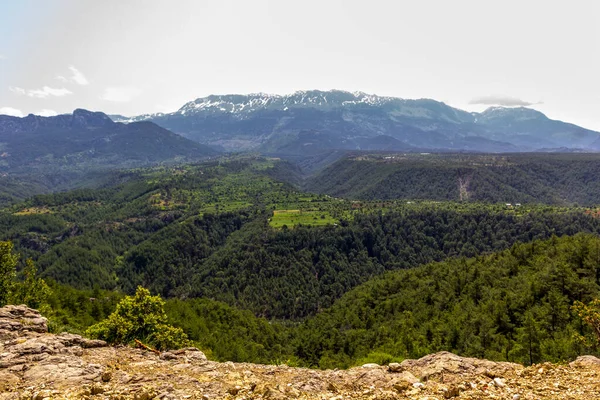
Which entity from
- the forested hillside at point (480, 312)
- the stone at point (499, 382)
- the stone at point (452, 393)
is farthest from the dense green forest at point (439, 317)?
the stone at point (452, 393)

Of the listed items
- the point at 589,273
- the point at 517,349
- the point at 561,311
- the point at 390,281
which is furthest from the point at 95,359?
the point at 390,281

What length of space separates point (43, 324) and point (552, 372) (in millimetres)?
39722

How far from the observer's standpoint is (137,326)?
119 feet

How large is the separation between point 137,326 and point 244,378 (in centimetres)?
2223

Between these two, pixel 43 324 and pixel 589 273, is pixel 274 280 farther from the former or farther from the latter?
pixel 43 324

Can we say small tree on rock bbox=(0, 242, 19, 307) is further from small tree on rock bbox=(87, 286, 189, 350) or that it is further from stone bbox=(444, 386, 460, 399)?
stone bbox=(444, 386, 460, 399)

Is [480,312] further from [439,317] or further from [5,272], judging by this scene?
[5,272]

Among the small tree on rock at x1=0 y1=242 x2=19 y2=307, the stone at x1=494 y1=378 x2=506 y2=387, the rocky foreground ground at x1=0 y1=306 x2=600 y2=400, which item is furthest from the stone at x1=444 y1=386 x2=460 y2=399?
the small tree on rock at x1=0 y1=242 x2=19 y2=307

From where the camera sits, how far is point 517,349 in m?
50.7

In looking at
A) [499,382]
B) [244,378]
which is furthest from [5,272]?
[499,382]

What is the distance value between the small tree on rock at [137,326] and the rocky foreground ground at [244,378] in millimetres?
10309

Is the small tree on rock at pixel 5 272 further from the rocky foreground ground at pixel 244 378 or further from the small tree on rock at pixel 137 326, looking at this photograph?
the rocky foreground ground at pixel 244 378

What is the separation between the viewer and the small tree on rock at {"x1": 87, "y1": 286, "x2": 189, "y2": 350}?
1363 inches

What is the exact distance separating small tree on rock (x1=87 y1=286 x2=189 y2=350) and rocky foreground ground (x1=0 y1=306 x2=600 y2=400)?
10.3m
